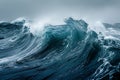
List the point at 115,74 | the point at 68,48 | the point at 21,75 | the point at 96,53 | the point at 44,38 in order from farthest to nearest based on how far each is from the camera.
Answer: the point at 44,38 < the point at 68,48 < the point at 96,53 < the point at 21,75 < the point at 115,74

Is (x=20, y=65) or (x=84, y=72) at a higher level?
(x=20, y=65)

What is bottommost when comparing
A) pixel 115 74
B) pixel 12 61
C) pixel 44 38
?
pixel 115 74

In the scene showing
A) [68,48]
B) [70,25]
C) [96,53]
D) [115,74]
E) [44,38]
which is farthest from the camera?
[70,25]

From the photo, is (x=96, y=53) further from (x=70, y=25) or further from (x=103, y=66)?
(x=70, y=25)

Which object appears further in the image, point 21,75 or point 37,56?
point 37,56

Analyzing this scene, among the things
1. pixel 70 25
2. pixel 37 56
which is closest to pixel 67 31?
pixel 70 25

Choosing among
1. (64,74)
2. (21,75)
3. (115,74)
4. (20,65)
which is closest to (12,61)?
(20,65)

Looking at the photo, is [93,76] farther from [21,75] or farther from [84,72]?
[21,75]
